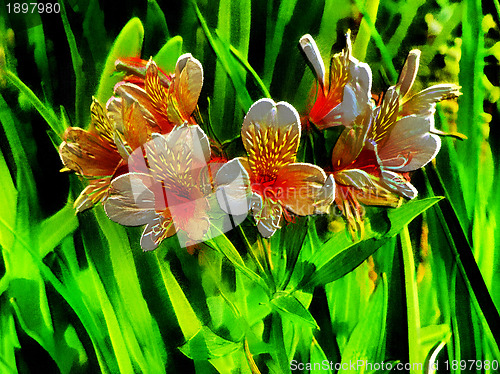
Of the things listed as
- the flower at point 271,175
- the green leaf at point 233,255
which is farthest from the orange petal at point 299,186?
the green leaf at point 233,255

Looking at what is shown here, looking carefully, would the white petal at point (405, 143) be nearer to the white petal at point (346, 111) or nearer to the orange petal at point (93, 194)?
the white petal at point (346, 111)

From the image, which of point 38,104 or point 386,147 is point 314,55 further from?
point 38,104

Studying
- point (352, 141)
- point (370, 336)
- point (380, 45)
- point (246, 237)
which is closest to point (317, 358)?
point (370, 336)

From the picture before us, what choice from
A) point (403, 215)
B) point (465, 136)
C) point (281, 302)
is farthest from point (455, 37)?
point (281, 302)

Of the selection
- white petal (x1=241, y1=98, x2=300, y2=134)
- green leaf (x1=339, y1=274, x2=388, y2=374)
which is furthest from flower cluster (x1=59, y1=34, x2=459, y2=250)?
green leaf (x1=339, y1=274, x2=388, y2=374)

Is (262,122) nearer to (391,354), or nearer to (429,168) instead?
Result: (429,168)

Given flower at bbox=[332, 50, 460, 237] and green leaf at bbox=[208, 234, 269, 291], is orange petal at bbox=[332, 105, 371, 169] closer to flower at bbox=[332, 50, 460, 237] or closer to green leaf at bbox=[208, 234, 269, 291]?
flower at bbox=[332, 50, 460, 237]
